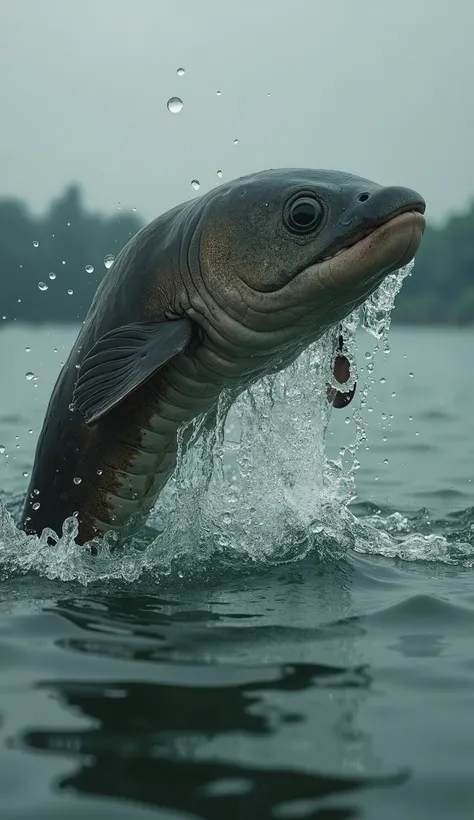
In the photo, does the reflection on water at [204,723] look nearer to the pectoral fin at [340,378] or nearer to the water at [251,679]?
the water at [251,679]

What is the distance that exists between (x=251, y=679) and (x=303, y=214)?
218 cm

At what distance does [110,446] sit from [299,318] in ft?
4.13

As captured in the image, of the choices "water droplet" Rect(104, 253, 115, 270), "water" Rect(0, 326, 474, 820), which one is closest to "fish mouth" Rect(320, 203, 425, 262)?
"water" Rect(0, 326, 474, 820)

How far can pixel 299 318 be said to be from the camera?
5.24m

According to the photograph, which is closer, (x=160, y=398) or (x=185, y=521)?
(x=160, y=398)

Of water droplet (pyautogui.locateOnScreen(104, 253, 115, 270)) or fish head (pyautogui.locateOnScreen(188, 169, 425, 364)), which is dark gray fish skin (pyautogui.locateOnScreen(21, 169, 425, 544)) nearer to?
fish head (pyautogui.locateOnScreen(188, 169, 425, 364))

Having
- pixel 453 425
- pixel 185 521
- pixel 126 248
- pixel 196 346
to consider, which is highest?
pixel 126 248

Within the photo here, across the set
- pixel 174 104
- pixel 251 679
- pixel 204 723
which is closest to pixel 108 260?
pixel 174 104

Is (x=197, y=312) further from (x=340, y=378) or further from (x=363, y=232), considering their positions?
(x=340, y=378)

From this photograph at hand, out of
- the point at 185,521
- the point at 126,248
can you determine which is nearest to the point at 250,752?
the point at 185,521

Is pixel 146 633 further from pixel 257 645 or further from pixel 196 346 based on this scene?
pixel 196 346

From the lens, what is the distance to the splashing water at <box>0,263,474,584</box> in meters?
5.69

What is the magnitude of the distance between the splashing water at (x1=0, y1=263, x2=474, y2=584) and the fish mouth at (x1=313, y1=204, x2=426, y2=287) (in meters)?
0.64

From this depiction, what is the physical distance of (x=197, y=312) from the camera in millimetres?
5414
